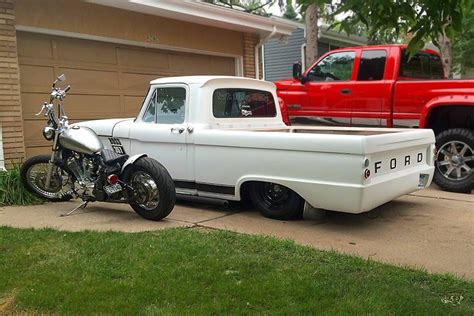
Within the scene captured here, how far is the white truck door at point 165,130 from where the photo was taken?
648cm

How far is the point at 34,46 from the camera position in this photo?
331 inches

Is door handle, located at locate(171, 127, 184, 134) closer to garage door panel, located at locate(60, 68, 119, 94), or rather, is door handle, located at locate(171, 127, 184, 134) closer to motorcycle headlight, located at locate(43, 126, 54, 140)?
motorcycle headlight, located at locate(43, 126, 54, 140)

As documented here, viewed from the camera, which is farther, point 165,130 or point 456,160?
point 456,160

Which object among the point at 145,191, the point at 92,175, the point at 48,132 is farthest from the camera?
the point at 48,132

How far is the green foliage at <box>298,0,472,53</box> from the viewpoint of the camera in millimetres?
2896

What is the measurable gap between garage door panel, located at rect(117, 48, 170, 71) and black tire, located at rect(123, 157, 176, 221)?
445cm

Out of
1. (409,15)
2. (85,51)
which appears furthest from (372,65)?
(409,15)

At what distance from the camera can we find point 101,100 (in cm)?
939

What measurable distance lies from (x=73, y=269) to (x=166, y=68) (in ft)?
23.0

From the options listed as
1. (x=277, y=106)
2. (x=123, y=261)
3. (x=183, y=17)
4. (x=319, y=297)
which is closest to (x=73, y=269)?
(x=123, y=261)

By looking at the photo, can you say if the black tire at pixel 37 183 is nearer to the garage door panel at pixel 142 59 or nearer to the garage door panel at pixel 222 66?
the garage door panel at pixel 142 59

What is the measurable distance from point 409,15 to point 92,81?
7.15 m

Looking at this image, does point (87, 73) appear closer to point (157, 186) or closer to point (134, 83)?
point (134, 83)

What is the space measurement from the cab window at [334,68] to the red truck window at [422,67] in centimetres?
85
